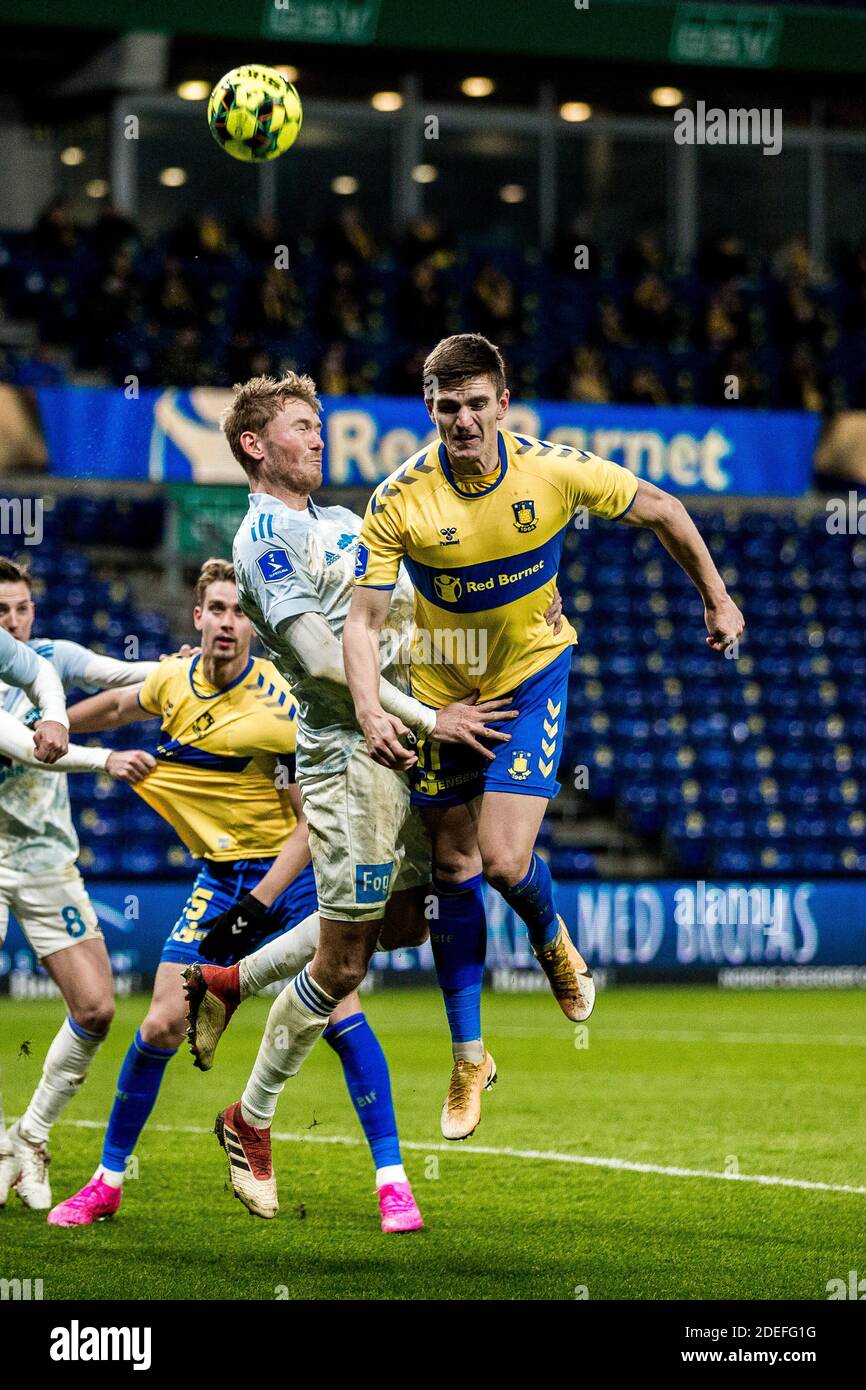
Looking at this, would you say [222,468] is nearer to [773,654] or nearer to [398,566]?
[773,654]

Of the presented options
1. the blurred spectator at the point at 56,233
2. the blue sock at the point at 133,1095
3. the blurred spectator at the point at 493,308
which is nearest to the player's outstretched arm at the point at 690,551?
the blue sock at the point at 133,1095

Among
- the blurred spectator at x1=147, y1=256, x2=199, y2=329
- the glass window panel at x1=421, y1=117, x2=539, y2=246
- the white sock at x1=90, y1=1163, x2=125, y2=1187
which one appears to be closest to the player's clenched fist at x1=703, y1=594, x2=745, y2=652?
the white sock at x1=90, y1=1163, x2=125, y2=1187

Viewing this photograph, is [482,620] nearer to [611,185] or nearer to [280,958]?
[280,958]

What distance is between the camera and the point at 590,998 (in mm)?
6496

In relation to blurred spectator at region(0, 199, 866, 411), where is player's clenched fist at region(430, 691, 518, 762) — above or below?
below

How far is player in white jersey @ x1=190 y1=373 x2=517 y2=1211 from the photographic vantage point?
6.12 m

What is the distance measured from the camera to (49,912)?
24.8 ft

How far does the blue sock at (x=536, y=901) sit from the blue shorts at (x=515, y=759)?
0.27 metres

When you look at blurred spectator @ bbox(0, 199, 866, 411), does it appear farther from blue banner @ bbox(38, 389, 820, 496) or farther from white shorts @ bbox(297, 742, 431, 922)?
white shorts @ bbox(297, 742, 431, 922)

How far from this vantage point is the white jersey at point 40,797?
24.8ft

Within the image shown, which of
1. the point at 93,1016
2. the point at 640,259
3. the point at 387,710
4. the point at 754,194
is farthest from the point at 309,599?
the point at 754,194

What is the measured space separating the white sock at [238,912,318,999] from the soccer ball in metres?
2.74

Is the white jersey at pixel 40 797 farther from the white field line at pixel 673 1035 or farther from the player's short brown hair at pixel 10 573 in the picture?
the white field line at pixel 673 1035
